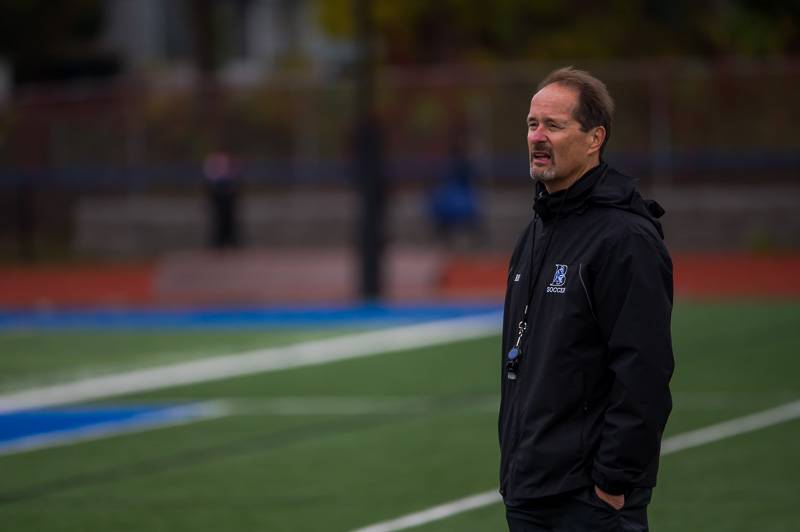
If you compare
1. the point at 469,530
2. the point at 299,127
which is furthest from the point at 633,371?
the point at 299,127

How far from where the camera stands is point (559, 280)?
4.52 m

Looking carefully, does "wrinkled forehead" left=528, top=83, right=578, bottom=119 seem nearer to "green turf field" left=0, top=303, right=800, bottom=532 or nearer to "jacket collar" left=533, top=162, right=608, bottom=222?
"jacket collar" left=533, top=162, right=608, bottom=222

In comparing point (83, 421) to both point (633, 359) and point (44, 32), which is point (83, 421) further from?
point (44, 32)

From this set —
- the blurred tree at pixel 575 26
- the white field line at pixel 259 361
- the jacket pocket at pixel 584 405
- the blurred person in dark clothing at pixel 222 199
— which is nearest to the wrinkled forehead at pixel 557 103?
the jacket pocket at pixel 584 405

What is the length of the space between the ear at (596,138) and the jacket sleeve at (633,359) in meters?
0.32

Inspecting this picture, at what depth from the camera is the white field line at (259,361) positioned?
13.2 meters

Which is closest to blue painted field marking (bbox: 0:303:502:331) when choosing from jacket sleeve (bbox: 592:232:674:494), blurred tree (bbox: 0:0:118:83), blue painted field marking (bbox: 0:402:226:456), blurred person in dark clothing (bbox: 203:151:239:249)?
blurred person in dark clothing (bbox: 203:151:239:249)

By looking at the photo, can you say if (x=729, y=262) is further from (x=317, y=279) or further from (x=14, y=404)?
(x=14, y=404)

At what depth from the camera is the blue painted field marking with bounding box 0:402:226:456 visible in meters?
10.9

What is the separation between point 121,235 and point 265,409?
733 inches

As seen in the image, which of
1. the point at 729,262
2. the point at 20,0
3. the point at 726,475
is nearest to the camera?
the point at 726,475

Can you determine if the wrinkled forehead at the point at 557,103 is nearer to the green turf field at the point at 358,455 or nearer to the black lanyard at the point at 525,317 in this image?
the black lanyard at the point at 525,317

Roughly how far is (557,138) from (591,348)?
0.64 metres

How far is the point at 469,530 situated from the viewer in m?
7.77
